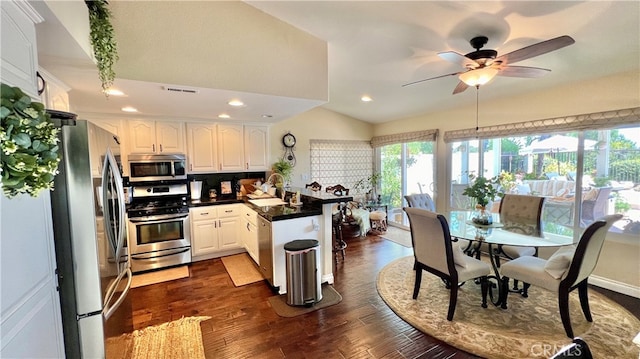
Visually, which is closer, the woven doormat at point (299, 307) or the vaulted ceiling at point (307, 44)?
the vaulted ceiling at point (307, 44)

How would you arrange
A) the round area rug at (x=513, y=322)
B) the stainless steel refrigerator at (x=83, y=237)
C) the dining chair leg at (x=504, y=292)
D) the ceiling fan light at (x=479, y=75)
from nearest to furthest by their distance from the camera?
the stainless steel refrigerator at (x=83, y=237), the round area rug at (x=513, y=322), the ceiling fan light at (x=479, y=75), the dining chair leg at (x=504, y=292)

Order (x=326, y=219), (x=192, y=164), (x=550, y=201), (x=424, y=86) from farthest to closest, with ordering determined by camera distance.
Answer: (x=192, y=164)
(x=424, y=86)
(x=550, y=201)
(x=326, y=219)

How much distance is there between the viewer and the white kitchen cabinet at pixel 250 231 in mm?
3586

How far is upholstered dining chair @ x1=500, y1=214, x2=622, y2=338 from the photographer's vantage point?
7.14 feet

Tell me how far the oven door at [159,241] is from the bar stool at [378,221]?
343 centimetres

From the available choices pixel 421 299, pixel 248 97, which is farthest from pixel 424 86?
pixel 421 299

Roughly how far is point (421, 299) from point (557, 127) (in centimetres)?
273

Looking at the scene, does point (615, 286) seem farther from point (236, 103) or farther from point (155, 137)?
point (155, 137)

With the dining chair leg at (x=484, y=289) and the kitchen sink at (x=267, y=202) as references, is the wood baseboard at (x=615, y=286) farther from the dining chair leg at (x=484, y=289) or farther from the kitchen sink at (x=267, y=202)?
the kitchen sink at (x=267, y=202)

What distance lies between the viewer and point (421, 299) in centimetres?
295

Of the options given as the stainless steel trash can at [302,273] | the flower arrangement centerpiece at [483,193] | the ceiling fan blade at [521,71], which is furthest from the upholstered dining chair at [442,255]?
the ceiling fan blade at [521,71]

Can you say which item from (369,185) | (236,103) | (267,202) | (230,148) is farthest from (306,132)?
(236,103)

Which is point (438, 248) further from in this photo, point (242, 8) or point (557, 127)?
point (242, 8)

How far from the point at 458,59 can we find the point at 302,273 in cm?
241
